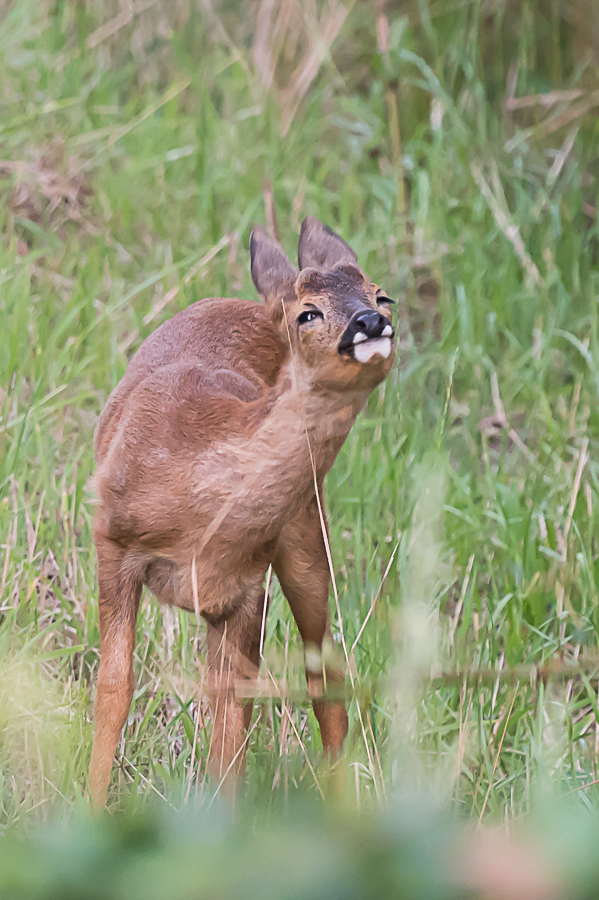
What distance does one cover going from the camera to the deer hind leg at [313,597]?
3.11 m

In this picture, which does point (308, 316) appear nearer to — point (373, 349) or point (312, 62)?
point (373, 349)

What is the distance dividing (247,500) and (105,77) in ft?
16.8

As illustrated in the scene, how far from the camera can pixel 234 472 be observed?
269 cm

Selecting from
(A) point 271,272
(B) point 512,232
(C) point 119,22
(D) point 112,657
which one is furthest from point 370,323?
(C) point 119,22

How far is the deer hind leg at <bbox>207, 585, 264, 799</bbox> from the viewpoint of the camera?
122 inches

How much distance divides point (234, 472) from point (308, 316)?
16.1 inches

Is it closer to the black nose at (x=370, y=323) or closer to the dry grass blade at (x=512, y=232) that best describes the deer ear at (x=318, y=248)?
the black nose at (x=370, y=323)

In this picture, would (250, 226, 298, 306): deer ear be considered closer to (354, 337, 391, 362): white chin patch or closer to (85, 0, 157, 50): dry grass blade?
(354, 337, 391, 362): white chin patch

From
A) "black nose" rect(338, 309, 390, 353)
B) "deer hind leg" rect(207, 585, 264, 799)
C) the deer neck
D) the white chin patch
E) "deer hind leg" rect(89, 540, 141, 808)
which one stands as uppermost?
"black nose" rect(338, 309, 390, 353)

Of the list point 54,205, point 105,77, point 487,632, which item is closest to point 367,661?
point 487,632

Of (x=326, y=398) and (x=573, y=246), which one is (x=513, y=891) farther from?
(x=573, y=246)

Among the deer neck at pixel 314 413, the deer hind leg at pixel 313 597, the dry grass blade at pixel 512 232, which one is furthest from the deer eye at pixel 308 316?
the dry grass blade at pixel 512 232

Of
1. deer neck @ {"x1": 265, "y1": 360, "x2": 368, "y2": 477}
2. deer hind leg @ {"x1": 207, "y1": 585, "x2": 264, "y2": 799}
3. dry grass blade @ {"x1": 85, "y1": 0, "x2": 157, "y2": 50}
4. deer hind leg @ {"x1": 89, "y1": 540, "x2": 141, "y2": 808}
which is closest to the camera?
deer neck @ {"x1": 265, "y1": 360, "x2": 368, "y2": 477}

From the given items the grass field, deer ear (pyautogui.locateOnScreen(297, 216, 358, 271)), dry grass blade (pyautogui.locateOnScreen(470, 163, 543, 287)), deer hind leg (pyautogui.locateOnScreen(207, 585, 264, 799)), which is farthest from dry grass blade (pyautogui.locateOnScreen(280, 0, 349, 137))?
deer hind leg (pyautogui.locateOnScreen(207, 585, 264, 799))
